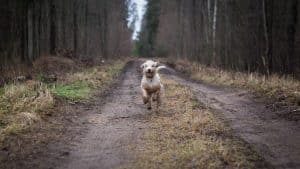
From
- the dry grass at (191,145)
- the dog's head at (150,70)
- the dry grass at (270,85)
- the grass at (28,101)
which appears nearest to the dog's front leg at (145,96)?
the dog's head at (150,70)

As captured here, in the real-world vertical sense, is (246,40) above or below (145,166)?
above

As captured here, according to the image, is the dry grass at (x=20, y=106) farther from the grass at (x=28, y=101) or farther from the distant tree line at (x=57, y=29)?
the distant tree line at (x=57, y=29)

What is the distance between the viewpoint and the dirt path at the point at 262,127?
8.64m

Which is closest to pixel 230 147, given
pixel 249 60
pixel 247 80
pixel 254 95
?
pixel 254 95

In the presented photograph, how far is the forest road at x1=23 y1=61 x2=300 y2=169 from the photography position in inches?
334

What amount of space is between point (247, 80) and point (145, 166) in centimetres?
1385

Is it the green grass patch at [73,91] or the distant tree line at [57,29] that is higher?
the distant tree line at [57,29]

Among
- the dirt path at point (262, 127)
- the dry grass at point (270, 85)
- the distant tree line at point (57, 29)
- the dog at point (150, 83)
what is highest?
the distant tree line at point (57, 29)

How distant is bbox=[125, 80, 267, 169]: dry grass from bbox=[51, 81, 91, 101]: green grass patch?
399 cm

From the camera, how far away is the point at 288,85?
17484 millimetres

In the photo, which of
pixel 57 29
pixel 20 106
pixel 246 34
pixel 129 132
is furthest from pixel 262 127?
pixel 57 29

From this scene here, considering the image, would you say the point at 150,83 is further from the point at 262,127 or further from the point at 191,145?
the point at 191,145

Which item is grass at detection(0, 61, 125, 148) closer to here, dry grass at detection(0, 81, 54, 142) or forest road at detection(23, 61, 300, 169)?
dry grass at detection(0, 81, 54, 142)

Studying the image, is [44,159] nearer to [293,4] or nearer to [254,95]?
[254,95]
